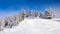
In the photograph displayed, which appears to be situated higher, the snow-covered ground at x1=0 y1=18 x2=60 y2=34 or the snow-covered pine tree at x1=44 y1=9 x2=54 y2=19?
the snow-covered pine tree at x1=44 y1=9 x2=54 y2=19

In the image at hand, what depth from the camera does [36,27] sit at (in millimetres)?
1856

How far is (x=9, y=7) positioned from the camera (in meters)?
2.15

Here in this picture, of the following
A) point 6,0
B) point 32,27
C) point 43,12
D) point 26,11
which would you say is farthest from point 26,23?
point 6,0

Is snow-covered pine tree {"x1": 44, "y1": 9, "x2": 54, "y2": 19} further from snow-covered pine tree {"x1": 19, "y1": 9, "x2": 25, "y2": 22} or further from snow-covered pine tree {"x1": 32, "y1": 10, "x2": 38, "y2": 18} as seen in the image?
snow-covered pine tree {"x1": 19, "y1": 9, "x2": 25, "y2": 22}

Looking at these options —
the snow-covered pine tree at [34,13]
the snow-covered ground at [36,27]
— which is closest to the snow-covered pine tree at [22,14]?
the snow-covered ground at [36,27]

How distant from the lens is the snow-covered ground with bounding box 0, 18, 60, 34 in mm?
1765

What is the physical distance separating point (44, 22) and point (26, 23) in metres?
0.31

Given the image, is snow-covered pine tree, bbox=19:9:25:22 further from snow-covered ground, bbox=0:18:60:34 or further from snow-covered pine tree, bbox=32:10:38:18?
snow-covered pine tree, bbox=32:10:38:18

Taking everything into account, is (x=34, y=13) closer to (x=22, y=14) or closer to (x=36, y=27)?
(x=22, y=14)

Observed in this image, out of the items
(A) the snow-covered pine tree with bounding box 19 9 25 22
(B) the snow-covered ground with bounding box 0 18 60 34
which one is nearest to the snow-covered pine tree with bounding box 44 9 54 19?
(B) the snow-covered ground with bounding box 0 18 60 34

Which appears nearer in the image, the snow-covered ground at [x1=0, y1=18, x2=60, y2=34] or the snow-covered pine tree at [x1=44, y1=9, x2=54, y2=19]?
the snow-covered ground at [x1=0, y1=18, x2=60, y2=34]

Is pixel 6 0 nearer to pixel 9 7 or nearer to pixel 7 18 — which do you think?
pixel 9 7

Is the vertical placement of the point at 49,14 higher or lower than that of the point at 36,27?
higher

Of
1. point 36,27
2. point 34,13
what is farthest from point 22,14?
point 36,27
